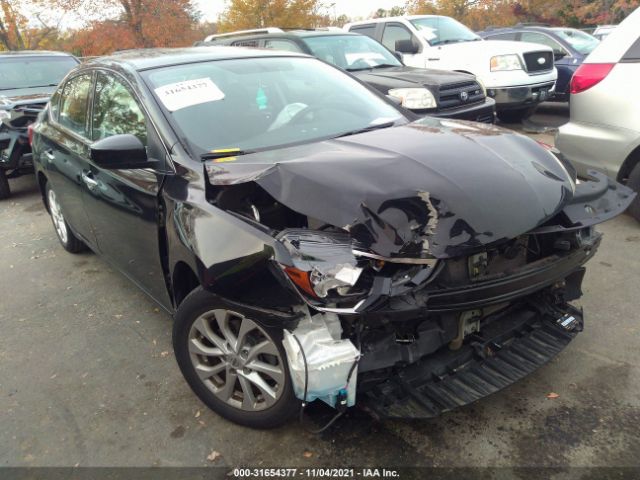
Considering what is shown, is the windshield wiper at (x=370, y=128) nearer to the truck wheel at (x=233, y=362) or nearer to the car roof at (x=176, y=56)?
the car roof at (x=176, y=56)

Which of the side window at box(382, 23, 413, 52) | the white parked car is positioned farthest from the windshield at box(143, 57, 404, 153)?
the side window at box(382, 23, 413, 52)

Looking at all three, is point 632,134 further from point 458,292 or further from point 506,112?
point 506,112

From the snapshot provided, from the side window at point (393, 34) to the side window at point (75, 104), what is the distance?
6.37m

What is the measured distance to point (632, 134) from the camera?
4.17 meters

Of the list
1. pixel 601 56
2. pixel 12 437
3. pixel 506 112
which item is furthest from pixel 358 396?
pixel 506 112

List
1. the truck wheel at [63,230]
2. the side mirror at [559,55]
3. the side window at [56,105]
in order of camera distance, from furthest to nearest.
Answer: the side mirror at [559,55] → the truck wheel at [63,230] → the side window at [56,105]

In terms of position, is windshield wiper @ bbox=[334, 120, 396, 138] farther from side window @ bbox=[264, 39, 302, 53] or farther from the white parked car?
side window @ bbox=[264, 39, 302, 53]

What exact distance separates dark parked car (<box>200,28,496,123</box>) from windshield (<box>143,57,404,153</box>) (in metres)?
2.37

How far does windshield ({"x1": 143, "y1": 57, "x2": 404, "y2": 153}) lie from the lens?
112 inches

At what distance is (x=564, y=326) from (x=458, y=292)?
938 mm

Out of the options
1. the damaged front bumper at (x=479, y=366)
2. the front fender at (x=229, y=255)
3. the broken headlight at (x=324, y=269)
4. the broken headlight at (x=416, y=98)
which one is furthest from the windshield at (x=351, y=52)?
the broken headlight at (x=324, y=269)

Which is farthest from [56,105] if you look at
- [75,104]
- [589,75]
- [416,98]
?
[589,75]

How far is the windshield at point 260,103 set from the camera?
9.30 feet

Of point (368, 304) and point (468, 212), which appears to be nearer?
point (368, 304)
